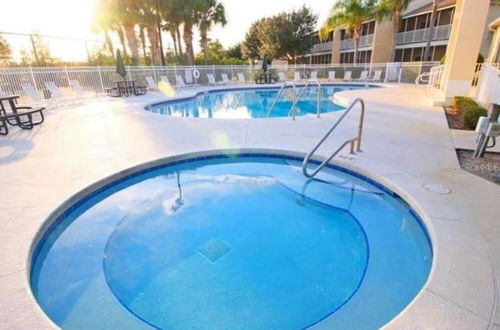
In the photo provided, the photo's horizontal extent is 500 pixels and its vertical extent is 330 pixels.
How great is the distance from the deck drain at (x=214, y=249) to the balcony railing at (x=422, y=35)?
79.2 ft

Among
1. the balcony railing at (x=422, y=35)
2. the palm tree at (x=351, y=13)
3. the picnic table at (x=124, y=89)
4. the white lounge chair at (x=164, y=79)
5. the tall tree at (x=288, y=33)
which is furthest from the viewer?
the tall tree at (x=288, y=33)

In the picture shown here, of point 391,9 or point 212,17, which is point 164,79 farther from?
point 391,9

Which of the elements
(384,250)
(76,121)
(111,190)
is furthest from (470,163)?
(76,121)

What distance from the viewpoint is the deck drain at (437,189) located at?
11.1 feet

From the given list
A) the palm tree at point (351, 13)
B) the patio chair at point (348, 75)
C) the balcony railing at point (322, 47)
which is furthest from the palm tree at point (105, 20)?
the balcony railing at point (322, 47)

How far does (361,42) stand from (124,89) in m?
22.4

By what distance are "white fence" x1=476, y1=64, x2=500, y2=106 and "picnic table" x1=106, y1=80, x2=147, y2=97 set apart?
43.8 feet

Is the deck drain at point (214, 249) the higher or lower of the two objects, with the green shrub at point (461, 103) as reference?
lower

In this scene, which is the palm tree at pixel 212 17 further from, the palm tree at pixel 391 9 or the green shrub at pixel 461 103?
the green shrub at pixel 461 103

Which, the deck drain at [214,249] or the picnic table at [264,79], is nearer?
the deck drain at [214,249]

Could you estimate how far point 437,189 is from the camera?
11.4 ft

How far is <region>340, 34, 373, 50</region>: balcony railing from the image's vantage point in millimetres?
25195

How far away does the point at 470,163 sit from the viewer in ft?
14.1

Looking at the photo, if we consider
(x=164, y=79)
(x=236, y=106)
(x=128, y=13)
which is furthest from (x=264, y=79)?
(x=128, y=13)
